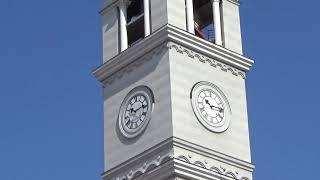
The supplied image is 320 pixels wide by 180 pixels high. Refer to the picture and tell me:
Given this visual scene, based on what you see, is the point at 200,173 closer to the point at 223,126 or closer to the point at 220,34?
the point at 223,126

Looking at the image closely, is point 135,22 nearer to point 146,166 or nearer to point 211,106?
point 211,106

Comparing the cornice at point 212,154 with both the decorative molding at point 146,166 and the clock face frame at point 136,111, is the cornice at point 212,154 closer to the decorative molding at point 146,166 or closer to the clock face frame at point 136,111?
the decorative molding at point 146,166

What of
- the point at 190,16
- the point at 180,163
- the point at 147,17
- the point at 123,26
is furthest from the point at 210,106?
the point at 123,26

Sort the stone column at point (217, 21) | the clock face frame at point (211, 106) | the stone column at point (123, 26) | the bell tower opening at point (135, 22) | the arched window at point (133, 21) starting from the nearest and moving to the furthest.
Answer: the clock face frame at point (211, 106) → the arched window at point (133, 21) → the stone column at point (217, 21) → the stone column at point (123, 26) → the bell tower opening at point (135, 22)

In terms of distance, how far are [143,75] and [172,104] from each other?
9.11 ft

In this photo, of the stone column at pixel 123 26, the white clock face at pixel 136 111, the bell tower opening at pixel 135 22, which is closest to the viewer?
the white clock face at pixel 136 111

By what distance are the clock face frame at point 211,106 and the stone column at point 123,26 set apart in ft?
14.7

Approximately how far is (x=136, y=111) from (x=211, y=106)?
3.19m

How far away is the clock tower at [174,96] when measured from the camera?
4853cm

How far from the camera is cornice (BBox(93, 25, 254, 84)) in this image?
165 ft

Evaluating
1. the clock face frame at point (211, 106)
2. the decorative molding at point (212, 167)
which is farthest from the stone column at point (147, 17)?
the decorative molding at point (212, 167)

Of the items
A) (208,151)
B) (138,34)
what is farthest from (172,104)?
(138,34)

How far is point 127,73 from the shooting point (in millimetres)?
51719

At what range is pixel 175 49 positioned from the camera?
50.1 meters
